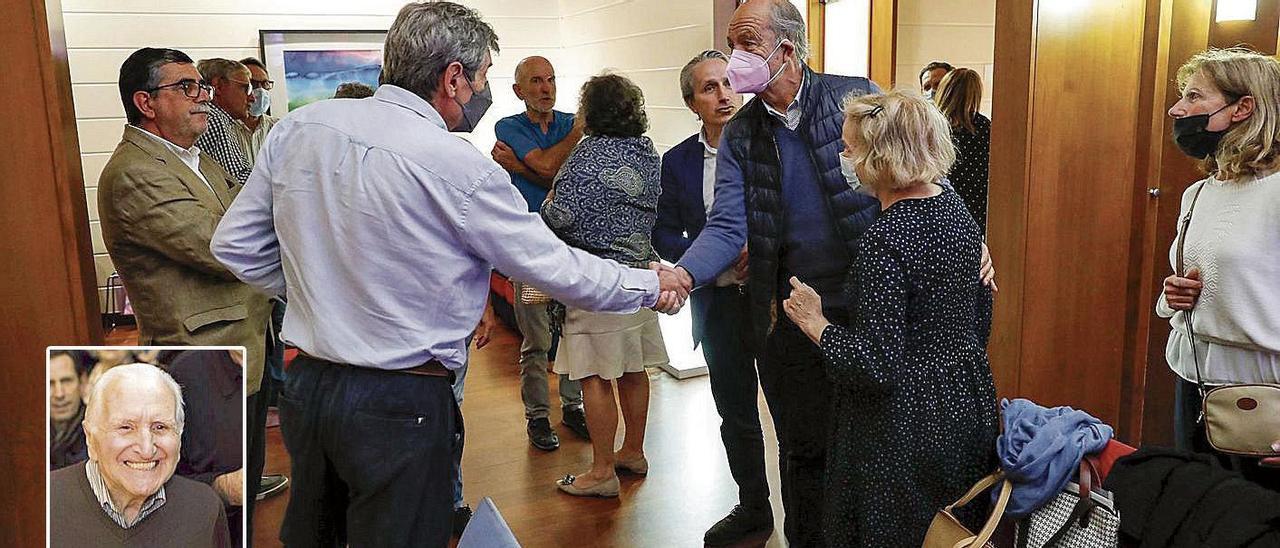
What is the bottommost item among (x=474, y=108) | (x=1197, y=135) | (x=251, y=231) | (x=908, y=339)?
(x=908, y=339)

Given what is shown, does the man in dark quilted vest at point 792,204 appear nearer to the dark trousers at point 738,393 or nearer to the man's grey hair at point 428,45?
the dark trousers at point 738,393

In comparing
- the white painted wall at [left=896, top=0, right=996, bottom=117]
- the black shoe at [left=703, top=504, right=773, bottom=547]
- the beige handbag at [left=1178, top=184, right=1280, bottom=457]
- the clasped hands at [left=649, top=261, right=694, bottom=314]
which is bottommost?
the black shoe at [left=703, top=504, right=773, bottom=547]

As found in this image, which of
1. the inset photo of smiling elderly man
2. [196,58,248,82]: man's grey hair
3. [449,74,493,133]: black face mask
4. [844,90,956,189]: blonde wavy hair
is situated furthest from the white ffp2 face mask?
the inset photo of smiling elderly man

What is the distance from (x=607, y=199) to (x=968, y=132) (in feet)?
4.76

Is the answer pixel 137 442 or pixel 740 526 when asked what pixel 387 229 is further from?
pixel 740 526

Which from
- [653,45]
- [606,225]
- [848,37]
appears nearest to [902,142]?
[606,225]

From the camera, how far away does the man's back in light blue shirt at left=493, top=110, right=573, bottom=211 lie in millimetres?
A: 4504

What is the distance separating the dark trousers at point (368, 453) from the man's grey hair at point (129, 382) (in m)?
0.56

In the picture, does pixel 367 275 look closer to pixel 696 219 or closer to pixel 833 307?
pixel 833 307

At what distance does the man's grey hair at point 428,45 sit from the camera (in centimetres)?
182

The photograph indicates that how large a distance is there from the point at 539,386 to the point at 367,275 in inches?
97.1

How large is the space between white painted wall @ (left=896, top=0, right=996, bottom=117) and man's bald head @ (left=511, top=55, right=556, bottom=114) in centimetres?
166

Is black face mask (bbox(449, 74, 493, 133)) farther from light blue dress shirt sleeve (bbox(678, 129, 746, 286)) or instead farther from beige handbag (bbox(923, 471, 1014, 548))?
beige handbag (bbox(923, 471, 1014, 548))

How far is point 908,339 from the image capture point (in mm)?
1945
